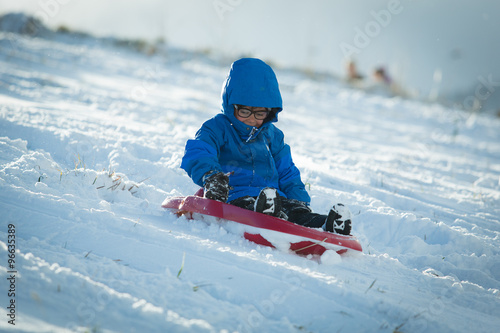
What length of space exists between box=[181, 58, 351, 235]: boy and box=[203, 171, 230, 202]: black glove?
3.8 inches

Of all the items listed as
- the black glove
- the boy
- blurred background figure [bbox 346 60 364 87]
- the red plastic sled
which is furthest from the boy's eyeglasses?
blurred background figure [bbox 346 60 364 87]

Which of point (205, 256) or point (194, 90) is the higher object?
point (194, 90)

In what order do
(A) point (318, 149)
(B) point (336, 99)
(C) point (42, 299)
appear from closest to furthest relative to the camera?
(C) point (42, 299), (A) point (318, 149), (B) point (336, 99)

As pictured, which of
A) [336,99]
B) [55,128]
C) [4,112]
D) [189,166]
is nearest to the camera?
[189,166]

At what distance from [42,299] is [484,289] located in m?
2.23

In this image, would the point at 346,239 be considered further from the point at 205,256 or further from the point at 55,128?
the point at 55,128

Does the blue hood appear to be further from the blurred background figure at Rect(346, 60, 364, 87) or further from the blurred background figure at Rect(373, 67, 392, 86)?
the blurred background figure at Rect(373, 67, 392, 86)

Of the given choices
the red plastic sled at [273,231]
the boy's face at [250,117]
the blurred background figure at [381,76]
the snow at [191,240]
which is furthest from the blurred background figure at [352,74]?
the red plastic sled at [273,231]

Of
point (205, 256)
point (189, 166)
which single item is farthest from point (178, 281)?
point (189, 166)

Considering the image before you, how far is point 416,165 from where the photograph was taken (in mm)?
5430

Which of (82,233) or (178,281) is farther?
(82,233)


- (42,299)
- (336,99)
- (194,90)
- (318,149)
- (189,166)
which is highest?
(336,99)

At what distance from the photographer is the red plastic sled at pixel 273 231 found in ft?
7.06

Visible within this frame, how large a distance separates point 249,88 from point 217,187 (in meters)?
0.88
